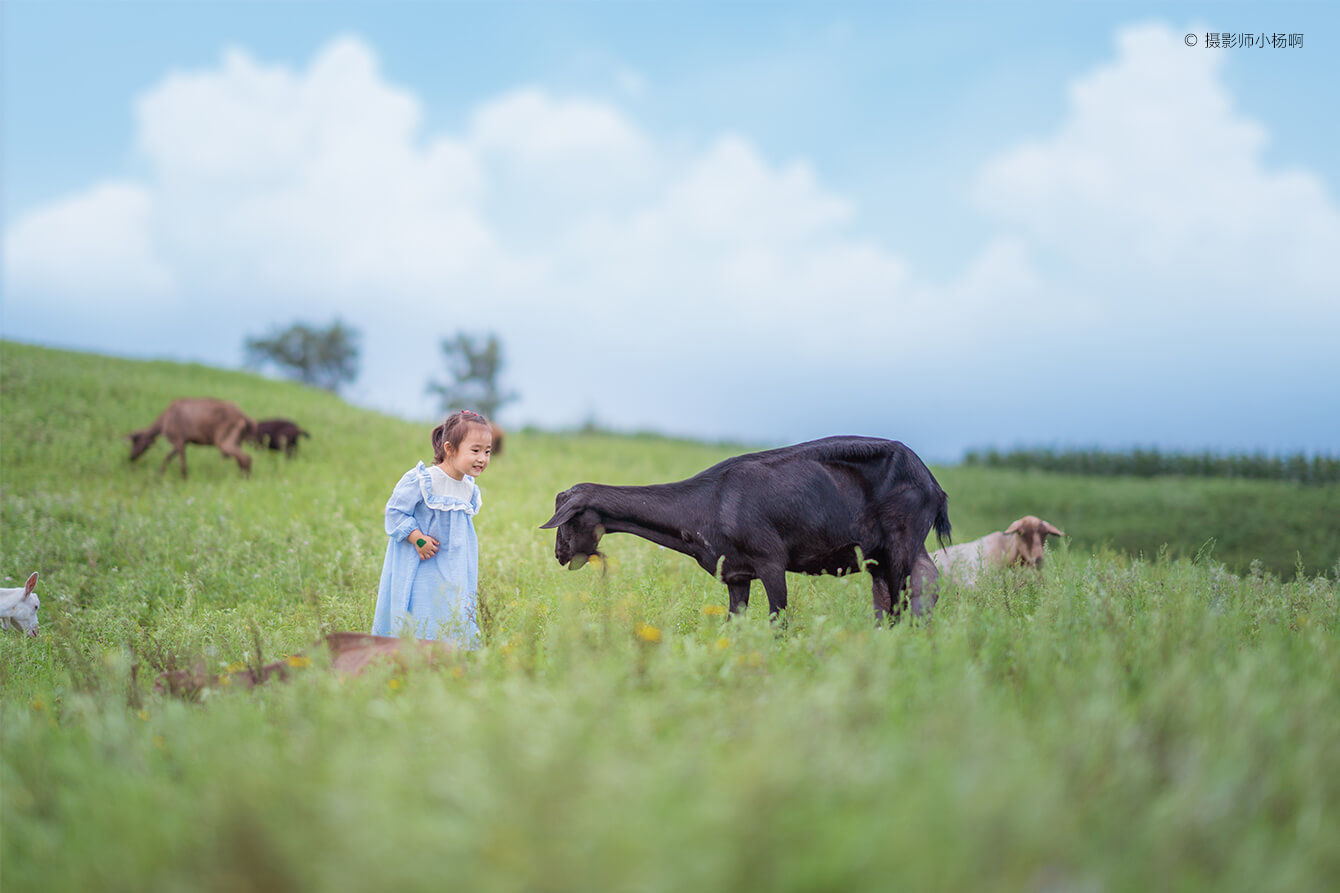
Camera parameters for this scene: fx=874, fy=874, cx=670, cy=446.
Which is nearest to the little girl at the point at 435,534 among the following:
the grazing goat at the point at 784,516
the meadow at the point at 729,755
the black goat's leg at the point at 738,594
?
the meadow at the point at 729,755

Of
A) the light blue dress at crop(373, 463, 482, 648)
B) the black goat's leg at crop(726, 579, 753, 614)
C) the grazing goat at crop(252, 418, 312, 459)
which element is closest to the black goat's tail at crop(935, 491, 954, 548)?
the black goat's leg at crop(726, 579, 753, 614)

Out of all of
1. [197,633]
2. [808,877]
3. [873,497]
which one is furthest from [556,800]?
[197,633]

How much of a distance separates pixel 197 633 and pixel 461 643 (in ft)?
11.2

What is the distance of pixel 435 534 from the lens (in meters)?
6.94

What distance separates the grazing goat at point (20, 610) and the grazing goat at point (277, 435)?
867 centimetres

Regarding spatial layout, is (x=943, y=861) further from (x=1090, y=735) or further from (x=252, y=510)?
(x=252, y=510)

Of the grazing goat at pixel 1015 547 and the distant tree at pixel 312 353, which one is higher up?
the distant tree at pixel 312 353

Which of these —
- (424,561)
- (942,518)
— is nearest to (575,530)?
(424,561)

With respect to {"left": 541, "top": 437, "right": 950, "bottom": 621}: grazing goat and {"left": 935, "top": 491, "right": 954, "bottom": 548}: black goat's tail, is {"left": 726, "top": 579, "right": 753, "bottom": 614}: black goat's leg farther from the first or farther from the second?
{"left": 935, "top": 491, "right": 954, "bottom": 548}: black goat's tail

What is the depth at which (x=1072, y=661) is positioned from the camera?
435 cm

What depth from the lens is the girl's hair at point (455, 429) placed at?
22.3 feet

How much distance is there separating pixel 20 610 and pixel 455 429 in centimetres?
563

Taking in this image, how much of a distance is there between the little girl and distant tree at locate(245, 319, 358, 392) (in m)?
56.7

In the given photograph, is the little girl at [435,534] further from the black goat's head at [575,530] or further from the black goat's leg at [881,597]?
the black goat's leg at [881,597]
